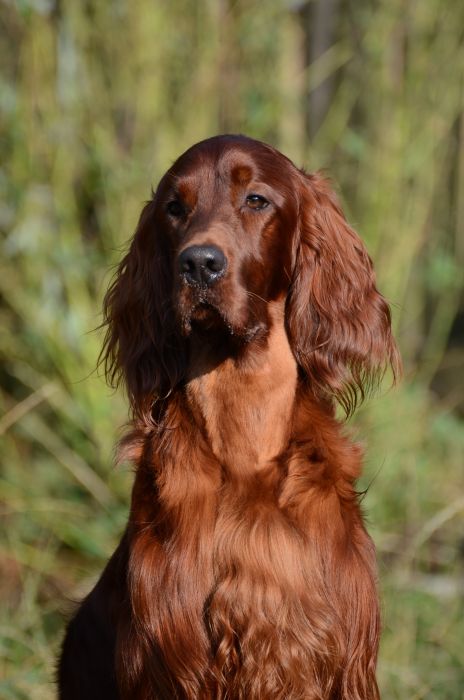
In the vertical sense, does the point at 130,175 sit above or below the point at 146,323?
above

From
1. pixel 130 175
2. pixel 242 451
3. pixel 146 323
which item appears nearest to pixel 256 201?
pixel 146 323

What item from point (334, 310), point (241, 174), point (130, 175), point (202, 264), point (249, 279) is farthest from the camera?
point (130, 175)

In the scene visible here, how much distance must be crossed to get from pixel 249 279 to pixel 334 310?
0.36m

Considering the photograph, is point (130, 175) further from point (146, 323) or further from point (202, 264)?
point (202, 264)

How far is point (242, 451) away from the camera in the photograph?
3221 mm

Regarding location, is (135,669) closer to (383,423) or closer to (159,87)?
(383,423)

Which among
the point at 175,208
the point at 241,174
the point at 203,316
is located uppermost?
the point at 241,174

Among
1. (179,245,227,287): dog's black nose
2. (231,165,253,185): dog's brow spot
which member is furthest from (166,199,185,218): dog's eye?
(179,245,227,287): dog's black nose

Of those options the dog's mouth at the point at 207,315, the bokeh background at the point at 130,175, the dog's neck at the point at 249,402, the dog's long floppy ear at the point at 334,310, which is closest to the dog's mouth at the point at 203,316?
the dog's mouth at the point at 207,315

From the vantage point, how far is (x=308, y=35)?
7.77 metres

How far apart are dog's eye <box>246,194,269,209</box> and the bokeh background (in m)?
2.24

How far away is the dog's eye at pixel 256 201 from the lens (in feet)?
10.8

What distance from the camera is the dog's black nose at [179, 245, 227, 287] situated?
9.91 feet

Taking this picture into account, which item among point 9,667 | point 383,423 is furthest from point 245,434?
point 383,423
